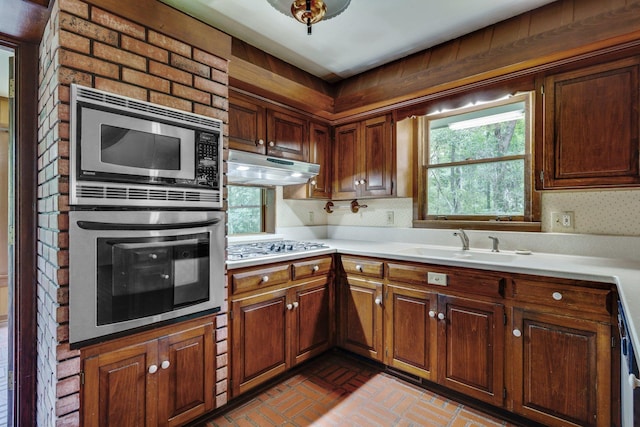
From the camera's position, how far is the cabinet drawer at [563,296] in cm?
154

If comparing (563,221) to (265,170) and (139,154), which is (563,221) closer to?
(265,170)

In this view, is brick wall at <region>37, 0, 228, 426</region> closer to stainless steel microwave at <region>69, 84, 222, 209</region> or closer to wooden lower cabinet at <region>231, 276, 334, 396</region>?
stainless steel microwave at <region>69, 84, 222, 209</region>

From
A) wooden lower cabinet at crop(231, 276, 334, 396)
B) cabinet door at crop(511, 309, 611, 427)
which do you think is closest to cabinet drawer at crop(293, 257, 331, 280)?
wooden lower cabinet at crop(231, 276, 334, 396)

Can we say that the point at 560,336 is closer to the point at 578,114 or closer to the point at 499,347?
the point at 499,347

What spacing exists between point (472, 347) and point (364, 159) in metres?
1.71

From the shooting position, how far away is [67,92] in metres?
1.28

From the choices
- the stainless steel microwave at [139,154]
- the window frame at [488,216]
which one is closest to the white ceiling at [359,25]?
the window frame at [488,216]

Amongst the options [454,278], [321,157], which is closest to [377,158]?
[321,157]

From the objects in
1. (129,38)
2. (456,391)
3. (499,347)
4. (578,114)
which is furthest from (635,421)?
(129,38)

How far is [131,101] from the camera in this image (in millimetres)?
1425

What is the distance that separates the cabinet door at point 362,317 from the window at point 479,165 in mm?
857

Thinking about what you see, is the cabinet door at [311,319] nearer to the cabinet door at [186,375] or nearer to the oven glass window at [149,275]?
the cabinet door at [186,375]

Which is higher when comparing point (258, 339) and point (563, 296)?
point (563, 296)

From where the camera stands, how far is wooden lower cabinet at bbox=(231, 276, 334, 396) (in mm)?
1975
